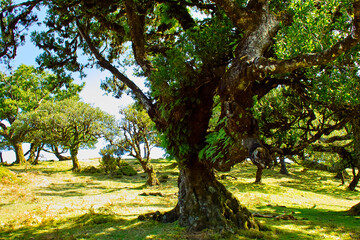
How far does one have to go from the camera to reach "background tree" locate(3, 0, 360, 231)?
5898 millimetres

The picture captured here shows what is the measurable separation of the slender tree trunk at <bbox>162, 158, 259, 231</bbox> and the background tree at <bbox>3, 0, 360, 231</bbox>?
3 cm

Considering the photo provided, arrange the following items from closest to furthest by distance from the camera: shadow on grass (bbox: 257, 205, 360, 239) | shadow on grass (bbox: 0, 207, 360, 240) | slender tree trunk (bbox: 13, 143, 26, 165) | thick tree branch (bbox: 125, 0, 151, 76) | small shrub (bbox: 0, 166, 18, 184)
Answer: shadow on grass (bbox: 0, 207, 360, 240) → shadow on grass (bbox: 257, 205, 360, 239) → thick tree branch (bbox: 125, 0, 151, 76) → small shrub (bbox: 0, 166, 18, 184) → slender tree trunk (bbox: 13, 143, 26, 165)

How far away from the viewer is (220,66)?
759 cm

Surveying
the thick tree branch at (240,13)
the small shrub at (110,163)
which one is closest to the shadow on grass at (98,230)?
the thick tree branch at (240,13)

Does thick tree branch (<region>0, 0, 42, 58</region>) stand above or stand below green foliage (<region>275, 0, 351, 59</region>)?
above

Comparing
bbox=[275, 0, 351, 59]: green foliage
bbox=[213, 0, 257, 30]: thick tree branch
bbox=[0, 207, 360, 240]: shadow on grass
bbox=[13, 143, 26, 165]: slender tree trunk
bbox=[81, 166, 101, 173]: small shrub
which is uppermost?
bbox=[213, 0, 257, 30]: thick tree branch

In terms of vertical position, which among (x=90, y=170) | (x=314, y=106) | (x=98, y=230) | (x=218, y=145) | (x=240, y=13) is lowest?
(x=98, y=230)

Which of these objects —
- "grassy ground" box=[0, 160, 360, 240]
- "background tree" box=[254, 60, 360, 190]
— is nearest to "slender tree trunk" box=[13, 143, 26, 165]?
"grassy ground" box=[0, 160, 360, 240]

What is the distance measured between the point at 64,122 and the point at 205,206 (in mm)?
24167

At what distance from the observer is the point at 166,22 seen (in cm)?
1040

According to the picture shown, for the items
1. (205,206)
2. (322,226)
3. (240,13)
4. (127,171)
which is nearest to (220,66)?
(240,13)

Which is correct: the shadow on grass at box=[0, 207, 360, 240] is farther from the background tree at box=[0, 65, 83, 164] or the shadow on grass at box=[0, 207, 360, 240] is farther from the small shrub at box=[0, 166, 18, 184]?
the background tree at box=[0, 65, 83, 164]

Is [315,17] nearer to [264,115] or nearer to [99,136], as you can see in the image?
[264,115]

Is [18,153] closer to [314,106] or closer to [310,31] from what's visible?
[314,106]
